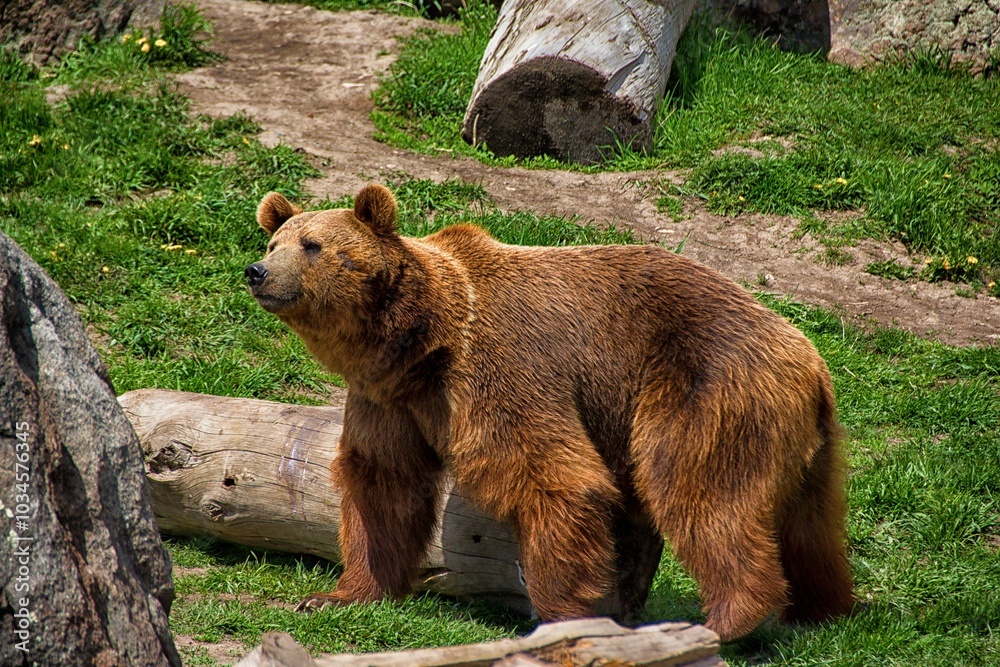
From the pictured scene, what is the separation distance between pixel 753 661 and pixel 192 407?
325 centimetres

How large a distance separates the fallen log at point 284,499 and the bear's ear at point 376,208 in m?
1.21

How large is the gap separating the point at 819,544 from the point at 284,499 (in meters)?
2.75

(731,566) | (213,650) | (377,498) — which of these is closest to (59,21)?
(377,498)

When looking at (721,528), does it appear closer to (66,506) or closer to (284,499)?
(284,499)

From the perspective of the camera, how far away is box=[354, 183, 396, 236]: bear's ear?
511 cm

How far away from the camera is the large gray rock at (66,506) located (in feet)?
9.62

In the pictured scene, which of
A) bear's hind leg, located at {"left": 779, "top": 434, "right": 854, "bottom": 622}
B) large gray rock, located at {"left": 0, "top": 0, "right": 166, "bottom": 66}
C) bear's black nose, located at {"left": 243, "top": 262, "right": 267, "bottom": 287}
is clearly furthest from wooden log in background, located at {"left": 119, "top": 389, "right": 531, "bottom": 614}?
large gray rock, located at {"left": 0, "top": 0, "right": 166, "bottom": 66}

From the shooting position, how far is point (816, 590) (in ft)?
17.2

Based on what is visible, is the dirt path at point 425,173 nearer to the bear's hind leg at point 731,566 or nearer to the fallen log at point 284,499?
the fallen log at point 284,499

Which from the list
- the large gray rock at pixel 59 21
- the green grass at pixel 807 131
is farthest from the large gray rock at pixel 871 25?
the large gray rock at pixel 59 21

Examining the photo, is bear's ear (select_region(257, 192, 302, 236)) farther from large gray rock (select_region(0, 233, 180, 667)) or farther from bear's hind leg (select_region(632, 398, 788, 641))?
bear's hind leg (select_region(632, 398, 788, 641))

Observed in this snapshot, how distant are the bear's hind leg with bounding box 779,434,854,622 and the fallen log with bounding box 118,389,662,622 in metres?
0.67

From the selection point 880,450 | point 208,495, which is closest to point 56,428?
point 208,495

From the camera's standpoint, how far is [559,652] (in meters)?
3.08
